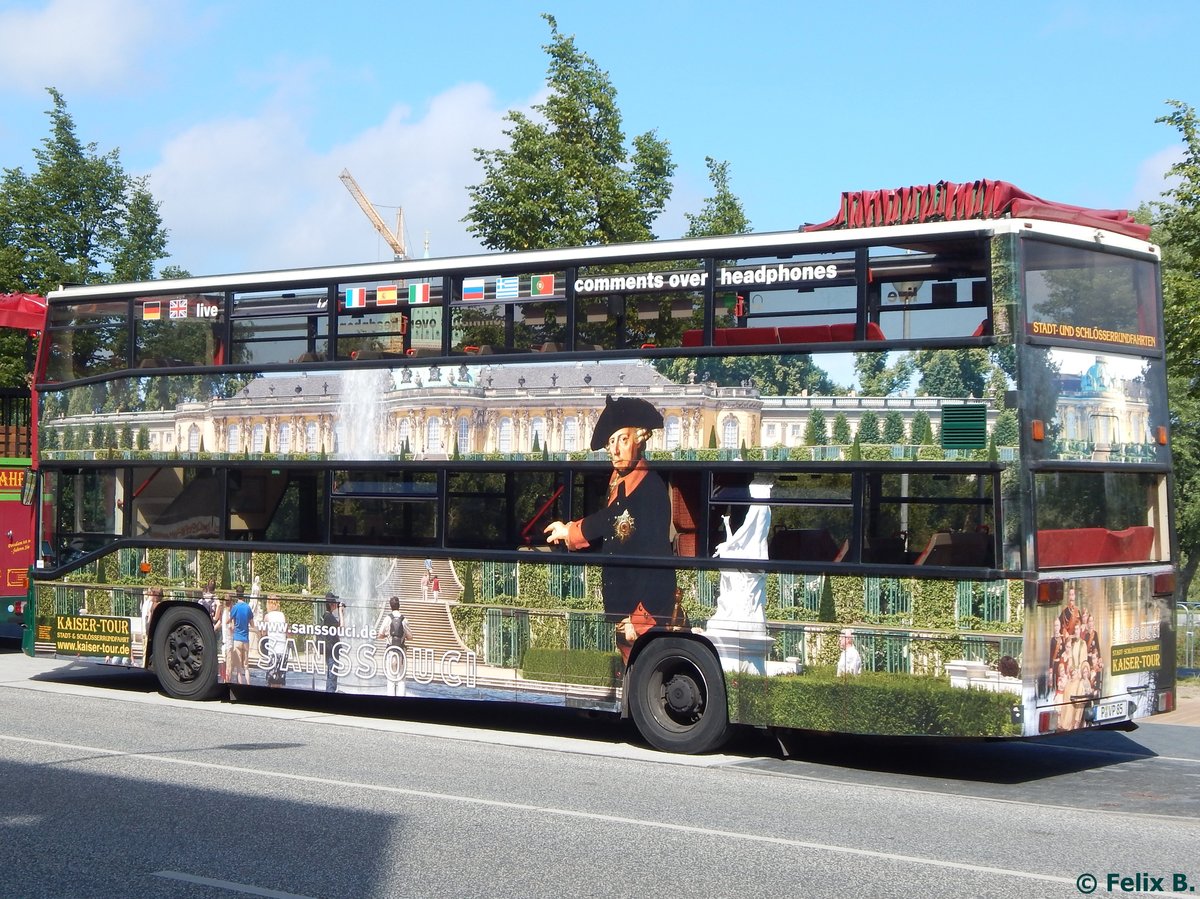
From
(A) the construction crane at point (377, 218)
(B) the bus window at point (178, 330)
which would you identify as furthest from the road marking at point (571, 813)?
(A) the construction crane at point (377, 218)

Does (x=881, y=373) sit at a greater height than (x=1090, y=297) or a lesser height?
lesser

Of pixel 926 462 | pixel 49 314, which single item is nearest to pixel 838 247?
pixel 926 462

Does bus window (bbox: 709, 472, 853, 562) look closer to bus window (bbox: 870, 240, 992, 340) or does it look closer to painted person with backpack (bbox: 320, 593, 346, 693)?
bus window (bbox: 870, 240, 992, 340)

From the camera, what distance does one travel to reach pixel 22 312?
61.1 feet

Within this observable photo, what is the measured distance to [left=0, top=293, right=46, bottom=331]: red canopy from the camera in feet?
60.9

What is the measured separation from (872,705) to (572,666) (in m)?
2.92

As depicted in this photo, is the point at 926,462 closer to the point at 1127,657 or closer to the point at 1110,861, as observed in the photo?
the point at 1127,657

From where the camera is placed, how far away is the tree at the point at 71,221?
32.0 metres

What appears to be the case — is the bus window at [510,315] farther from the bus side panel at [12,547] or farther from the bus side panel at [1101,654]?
the bus side panel at [12,547]

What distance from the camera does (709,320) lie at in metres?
12.7

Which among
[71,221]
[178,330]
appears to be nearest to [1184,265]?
[178,330]

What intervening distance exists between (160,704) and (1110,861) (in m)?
10.3
